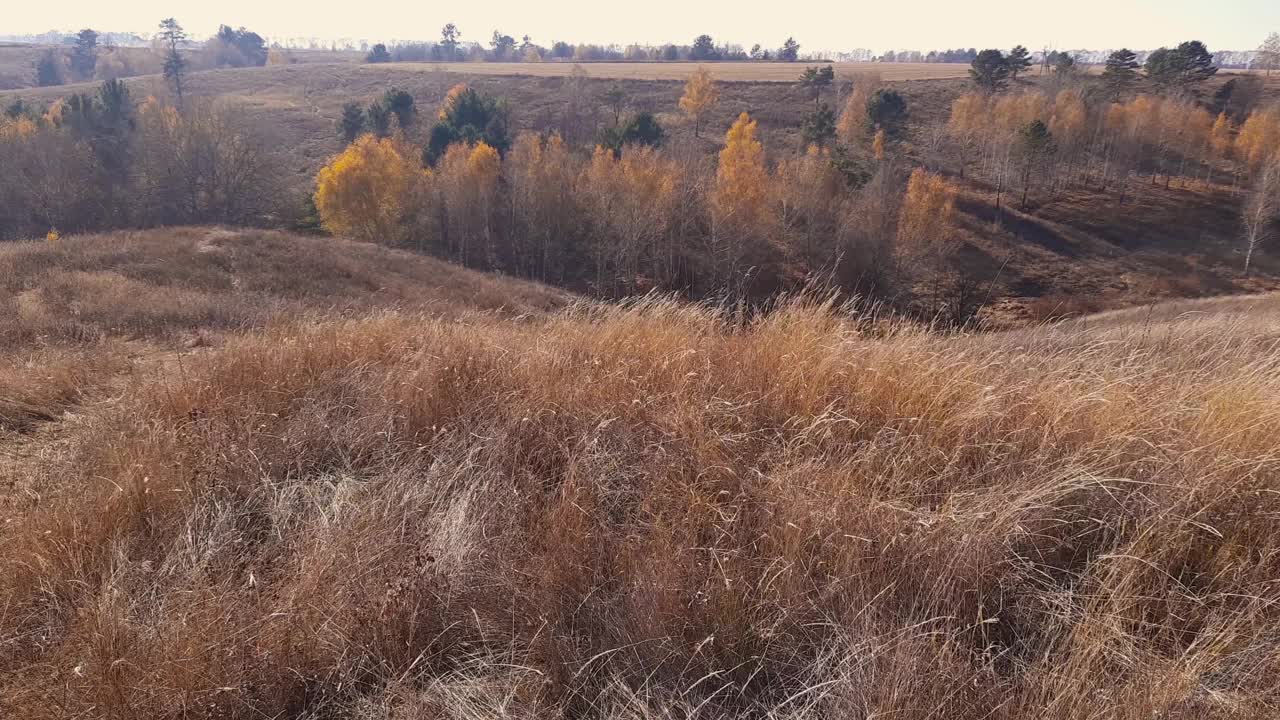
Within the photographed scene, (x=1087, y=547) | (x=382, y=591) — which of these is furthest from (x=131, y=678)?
(x=1087, y=547)

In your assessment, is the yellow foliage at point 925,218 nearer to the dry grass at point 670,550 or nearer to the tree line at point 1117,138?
the tree line at point 1117,138

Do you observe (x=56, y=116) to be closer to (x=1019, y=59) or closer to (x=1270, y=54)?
(x=1019, y=59)

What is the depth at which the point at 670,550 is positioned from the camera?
2297 mm

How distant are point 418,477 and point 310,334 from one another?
2.30 m

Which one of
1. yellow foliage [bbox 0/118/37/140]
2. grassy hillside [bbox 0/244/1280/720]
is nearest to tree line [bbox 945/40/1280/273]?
grassy hillside [bbox 0/244/1280/720]

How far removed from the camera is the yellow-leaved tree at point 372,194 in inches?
1588

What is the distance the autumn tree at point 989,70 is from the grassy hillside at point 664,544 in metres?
70.7

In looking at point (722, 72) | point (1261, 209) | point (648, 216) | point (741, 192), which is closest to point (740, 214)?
point (741, 192)

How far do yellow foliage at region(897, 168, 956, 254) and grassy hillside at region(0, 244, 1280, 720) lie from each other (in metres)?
37.9

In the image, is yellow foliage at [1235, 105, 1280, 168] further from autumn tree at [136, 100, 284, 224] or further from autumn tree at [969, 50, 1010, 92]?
autumn tree at [136, 100, 284, 224]

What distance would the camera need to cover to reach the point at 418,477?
9.50 feet

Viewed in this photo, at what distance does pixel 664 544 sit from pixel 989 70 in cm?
7361

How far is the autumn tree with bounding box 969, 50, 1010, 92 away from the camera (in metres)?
62.6

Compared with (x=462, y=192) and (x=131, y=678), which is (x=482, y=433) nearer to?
(x=131, y=678)
